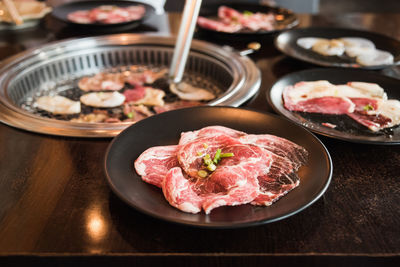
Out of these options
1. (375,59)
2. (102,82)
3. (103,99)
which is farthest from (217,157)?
(375,59)

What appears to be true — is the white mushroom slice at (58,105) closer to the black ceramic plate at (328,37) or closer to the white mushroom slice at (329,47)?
the black ceramic plate at (328,37)

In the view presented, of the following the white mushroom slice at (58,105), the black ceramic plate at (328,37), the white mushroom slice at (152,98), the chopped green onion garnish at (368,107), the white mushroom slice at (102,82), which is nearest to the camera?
the chopped green onion garnish at (368,107)

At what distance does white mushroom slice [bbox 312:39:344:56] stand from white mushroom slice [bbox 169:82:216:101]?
0.84m

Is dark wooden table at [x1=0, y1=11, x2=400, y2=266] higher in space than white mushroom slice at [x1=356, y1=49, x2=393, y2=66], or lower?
lower

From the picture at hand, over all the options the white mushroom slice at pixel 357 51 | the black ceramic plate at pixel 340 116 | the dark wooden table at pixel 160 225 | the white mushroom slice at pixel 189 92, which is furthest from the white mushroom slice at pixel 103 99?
the white mushroom slice at pixel 357 51

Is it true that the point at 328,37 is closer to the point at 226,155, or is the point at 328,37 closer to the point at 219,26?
the point at 219,26

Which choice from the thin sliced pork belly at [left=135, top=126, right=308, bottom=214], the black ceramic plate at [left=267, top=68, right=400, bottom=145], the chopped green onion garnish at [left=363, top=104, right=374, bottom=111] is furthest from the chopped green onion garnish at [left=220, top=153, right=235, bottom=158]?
the chopped green onion garnish at [left=363, top=104, right=374, bottom=111]

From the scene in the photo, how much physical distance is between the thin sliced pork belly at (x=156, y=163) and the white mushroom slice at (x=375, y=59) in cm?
156

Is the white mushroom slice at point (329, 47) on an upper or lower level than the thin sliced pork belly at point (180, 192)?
upper

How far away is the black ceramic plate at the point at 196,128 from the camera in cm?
111

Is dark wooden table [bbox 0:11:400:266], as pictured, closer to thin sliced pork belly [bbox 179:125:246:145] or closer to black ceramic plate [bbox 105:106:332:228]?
black ceramic plate [bbox 105:106:332:228]

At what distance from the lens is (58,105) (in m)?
2.19

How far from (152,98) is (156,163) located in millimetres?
989

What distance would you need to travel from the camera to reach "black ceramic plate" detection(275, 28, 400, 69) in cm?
235
